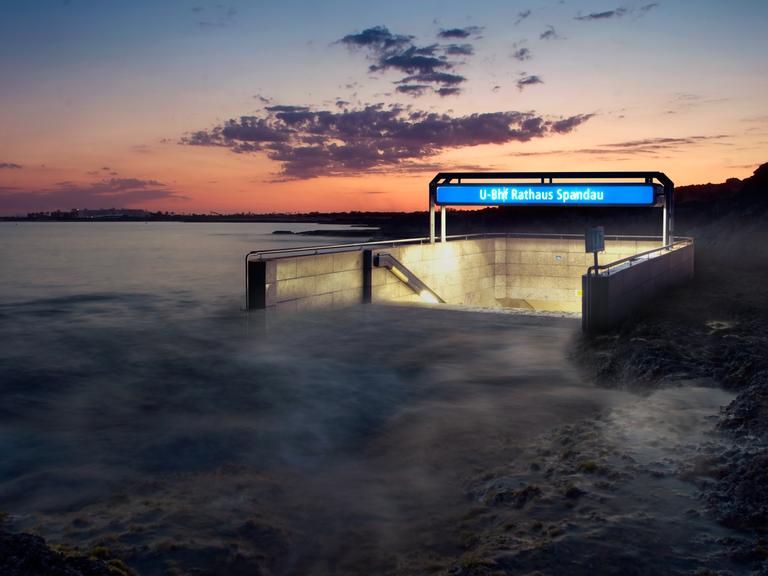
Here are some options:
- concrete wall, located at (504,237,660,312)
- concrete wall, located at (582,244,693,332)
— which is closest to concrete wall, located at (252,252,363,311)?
concrete wall, located at (582,244,693,332)

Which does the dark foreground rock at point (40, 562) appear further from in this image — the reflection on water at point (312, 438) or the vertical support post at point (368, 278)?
the vertical support post at point (368, 278)

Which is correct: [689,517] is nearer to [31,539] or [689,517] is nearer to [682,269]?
[31,539]

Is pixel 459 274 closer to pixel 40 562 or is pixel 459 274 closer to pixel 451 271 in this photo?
pixel 451 271

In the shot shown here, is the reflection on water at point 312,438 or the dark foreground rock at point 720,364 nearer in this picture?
the reflection on water at point 312,438

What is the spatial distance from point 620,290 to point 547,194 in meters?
10.00

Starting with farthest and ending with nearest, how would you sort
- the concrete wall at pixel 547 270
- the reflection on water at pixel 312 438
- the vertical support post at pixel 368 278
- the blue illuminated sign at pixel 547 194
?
the concrete wall at pixel 547 270 → the blue illuminated sign at pixel 547 194 → the vertical support post at pixel 368 278 → the reflection on water at pixel 312 438

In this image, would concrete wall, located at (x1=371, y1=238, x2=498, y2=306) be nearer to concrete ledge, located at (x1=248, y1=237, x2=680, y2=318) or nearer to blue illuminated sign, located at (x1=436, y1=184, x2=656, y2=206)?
concrete ledge, located at (x1=248, y1=237, x2=680, y2=318)

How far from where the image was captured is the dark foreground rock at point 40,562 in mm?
4965

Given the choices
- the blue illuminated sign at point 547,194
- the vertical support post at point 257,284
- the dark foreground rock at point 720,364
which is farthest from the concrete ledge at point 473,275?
the blue illuminated sign at point 547,194

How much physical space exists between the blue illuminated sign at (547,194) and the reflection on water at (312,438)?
8.26 m

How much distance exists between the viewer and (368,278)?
22.2m

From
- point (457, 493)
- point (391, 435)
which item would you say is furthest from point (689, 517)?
point (391, 435)

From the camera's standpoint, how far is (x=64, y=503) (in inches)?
278

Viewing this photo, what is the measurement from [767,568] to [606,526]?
121cm
